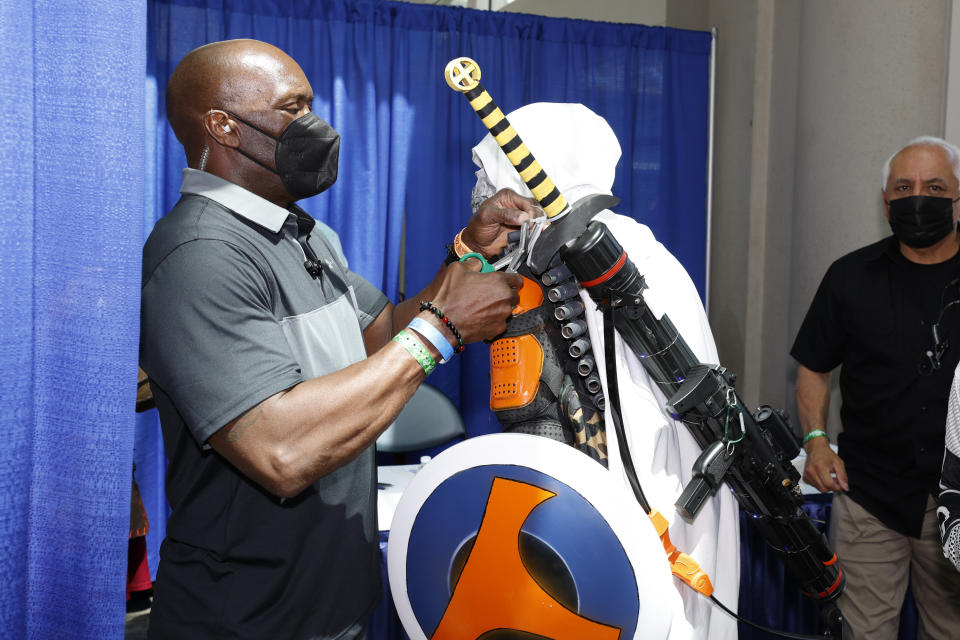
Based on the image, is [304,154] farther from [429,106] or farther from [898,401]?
[429,106]

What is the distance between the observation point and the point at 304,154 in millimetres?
1321

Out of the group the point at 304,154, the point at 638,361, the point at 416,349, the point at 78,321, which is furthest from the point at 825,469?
the point at 78,321

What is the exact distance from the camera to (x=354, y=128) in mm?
3918

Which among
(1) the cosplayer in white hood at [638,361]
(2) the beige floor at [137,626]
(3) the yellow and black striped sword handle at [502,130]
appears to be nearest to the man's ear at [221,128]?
(3) the yellow and black striped sword handle at [502,130]

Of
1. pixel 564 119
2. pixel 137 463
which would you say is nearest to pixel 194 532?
pixel 564 119

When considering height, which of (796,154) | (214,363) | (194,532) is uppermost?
(796,154)

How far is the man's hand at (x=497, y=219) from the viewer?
1.59 metres

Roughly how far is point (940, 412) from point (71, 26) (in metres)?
2.35

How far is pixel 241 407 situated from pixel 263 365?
0.06m

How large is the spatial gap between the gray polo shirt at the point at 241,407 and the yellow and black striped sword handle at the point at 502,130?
1.15 ft

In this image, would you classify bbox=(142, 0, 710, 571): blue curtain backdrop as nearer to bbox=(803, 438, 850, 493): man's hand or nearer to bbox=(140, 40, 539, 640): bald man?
bbox=(803, 438, 850, 493): man's hand

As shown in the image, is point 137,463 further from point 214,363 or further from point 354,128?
point 214,363

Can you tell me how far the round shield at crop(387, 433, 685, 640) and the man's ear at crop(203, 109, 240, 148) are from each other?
0.62 m

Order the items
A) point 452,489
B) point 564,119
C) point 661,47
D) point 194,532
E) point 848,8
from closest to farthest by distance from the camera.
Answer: point 194,532 → point 452,489 → point 564,119 → point 848,8 → point 661,47
